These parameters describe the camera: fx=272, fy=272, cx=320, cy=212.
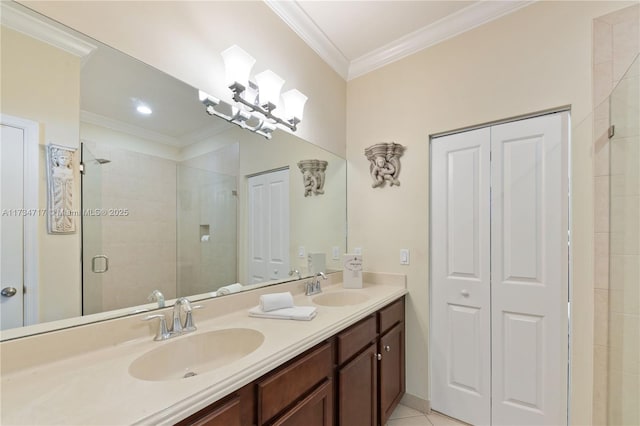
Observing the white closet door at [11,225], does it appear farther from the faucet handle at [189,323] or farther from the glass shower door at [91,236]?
the faucet handle at [189,323]

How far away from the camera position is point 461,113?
1886 mm

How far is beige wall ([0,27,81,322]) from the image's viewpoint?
0.82 m

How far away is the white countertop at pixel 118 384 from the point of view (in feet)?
2.04

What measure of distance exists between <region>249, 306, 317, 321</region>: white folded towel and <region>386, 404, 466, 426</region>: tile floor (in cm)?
117

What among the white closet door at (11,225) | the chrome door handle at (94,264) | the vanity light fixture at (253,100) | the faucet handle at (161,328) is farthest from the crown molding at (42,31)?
the faucet handle at (161,328)

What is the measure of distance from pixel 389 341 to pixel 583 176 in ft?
4.81

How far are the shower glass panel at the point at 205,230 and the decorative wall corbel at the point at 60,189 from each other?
39cm

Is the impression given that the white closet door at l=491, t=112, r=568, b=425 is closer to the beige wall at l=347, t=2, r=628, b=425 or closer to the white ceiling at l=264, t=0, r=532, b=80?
the beige wall at l=347, t=2, r=628, b=425

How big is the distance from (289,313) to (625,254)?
5.57 ft

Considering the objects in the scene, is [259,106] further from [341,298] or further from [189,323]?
[341,298]

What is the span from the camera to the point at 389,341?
1.79 metres

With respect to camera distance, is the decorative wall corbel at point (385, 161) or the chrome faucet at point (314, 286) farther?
the decorative wall corbel at point (385, 161)

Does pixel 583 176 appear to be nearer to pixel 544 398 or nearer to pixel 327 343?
pixel 544 398

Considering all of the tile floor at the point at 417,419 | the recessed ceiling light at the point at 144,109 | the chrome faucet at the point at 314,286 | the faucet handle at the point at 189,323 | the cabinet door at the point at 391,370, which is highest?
the recessed ceiling light at the point at 144,109
